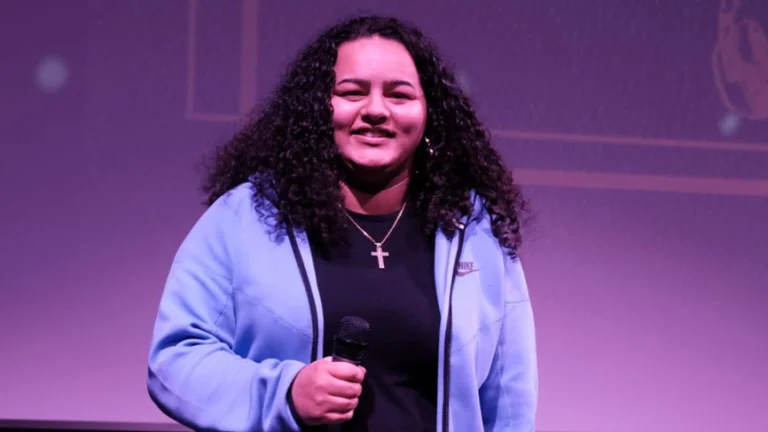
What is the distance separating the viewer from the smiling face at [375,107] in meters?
1.37

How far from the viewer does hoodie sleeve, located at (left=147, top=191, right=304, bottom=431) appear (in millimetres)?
1242

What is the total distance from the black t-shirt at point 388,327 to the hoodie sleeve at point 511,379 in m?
0.13

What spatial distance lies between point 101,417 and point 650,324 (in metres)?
1.70

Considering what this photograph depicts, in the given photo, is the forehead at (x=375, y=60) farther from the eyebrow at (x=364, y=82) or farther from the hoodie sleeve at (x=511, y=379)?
the hoodie sleeve at (x=511, y=379)

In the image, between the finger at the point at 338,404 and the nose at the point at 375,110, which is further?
the nose at the point at 375,110

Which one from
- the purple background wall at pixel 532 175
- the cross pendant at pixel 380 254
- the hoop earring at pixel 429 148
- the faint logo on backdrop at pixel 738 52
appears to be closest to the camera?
the cross pendant at pixel 380 254

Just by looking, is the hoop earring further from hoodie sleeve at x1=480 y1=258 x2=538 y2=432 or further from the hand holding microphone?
the hand holding microphone

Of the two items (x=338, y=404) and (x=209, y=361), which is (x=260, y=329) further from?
(x=338, y=404)

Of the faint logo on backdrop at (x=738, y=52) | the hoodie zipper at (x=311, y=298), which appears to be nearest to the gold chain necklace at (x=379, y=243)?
the hoodie zipper at (x=311, y=298)

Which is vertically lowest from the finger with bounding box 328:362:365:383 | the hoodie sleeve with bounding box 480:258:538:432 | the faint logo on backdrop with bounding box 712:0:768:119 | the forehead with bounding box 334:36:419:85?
the hoodie sleeve with bounding box 480:258:538:432

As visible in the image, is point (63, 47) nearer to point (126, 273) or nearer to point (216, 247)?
point (126, 273)

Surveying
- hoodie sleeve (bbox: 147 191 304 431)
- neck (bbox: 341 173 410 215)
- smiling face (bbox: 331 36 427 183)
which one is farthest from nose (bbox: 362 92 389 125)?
hoodie sleeve (bbox: 147 191 304 431)

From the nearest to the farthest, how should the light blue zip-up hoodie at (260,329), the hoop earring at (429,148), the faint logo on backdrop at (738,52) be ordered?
the light blue zip-up hoodie at (260,329) → the hoop earring at (429,148) → the faint logo on backdrop at (738,52)

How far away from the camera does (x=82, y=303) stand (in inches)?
106
